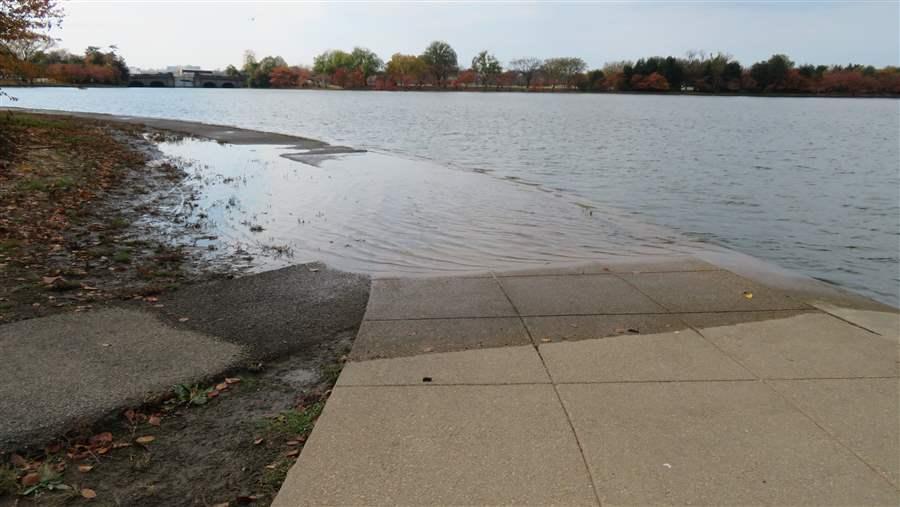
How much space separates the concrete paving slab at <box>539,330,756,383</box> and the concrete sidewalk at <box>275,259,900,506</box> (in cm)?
2

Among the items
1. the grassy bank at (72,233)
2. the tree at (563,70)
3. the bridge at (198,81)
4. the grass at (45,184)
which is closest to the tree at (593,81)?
the tree at (563,70)

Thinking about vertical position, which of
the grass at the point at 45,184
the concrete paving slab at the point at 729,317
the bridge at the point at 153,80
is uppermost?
the bridge at the point at 153,80

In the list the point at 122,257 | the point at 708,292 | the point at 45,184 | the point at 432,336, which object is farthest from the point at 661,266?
the point at 45,184

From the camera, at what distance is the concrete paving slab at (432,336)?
4.98 m

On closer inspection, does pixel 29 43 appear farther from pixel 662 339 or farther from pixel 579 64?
pixel 579 64

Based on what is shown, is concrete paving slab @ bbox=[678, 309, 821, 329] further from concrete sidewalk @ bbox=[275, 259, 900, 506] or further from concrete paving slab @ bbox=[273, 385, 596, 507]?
concrete paving slab @ bbox=[273, 385, 596, 507]

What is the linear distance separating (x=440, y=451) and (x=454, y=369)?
1189 millimetres

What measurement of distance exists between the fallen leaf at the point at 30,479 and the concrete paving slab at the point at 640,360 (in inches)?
125

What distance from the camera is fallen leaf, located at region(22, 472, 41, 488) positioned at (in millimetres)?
3141

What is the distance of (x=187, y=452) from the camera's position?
358 centimetres

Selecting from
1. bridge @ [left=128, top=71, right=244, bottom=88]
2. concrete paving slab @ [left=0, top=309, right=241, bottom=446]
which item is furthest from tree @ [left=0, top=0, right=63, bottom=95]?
bridge @ [left=128, top=71, right=244, bottom=88]

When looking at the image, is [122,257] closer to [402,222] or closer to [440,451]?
[402,222]

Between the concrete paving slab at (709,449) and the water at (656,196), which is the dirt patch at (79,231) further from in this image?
the concrete paving slab at (709,449)

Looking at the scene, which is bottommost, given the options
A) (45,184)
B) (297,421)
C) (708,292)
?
(297,421)
